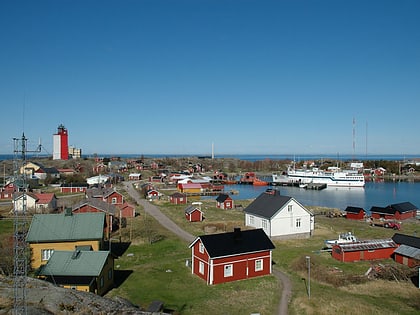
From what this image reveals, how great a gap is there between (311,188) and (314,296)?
74.3m

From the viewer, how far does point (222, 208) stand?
155 feet

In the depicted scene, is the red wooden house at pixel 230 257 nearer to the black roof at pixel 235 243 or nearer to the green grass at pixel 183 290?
the black roof at pixel 235 243

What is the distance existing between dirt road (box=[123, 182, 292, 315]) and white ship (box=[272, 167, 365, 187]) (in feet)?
154

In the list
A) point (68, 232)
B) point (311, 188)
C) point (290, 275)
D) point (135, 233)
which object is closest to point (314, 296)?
point (290, 275)

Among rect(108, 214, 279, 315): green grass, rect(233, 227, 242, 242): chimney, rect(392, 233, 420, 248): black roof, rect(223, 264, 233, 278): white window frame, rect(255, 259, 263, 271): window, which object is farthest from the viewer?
rect(392, 233, 420, 248): black roof

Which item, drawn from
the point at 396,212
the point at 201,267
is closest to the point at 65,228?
the point at 201,267

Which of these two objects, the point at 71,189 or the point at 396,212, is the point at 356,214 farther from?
the point at 71,189

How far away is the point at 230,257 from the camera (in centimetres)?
1995

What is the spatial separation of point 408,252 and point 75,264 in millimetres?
19418

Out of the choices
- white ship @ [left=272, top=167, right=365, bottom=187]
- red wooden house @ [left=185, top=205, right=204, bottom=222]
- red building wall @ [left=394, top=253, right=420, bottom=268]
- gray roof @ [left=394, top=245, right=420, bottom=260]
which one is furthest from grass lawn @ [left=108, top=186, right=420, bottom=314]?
white ship @ [left=272, top=167, right=365, bottom=187]

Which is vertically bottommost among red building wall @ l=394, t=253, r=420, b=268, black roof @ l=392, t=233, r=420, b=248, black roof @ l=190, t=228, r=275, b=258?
red building wall @ l=394, t=253, r=420, b=268

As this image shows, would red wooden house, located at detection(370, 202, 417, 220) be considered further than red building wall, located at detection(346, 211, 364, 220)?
No

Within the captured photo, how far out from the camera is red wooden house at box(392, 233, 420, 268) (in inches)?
875

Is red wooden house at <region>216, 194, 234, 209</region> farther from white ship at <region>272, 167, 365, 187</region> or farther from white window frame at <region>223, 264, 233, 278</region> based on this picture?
white ship at <region>272, 167, 365, 187</region>
